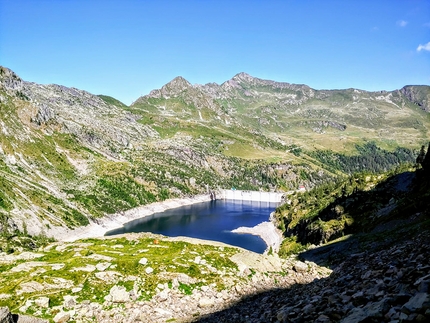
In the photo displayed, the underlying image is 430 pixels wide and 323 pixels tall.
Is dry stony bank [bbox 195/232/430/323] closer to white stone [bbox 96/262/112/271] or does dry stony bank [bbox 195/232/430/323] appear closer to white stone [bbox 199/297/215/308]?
white stone [bbox 199/297/215/308]

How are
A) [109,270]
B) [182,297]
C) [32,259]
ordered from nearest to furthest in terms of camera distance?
1. [182,297]
2. [109,270]
3. [32,259]

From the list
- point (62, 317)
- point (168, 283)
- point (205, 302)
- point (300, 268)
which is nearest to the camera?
Answer: point (62, 317)

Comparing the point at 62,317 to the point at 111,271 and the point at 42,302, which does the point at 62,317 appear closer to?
the point at 42,302

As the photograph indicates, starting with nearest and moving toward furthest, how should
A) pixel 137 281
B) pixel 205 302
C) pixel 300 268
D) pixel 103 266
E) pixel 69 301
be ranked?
pixel 69 301 → pixel 205 302 → pixel 137 281 → pixel 103 266 → pixel 300 268

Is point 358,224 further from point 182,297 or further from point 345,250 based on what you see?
point 182,297

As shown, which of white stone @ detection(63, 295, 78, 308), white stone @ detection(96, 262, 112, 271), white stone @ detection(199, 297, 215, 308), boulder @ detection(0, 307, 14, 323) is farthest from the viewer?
white stone @ detection(96, 262, 112, 271)

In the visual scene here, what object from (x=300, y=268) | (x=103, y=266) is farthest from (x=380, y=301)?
(x=103, y=266)

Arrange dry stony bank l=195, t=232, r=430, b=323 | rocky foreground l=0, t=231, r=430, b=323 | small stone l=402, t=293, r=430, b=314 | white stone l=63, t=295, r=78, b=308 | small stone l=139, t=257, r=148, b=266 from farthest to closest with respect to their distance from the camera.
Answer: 1. small stone l=139, t=257, r=148, b=266
2. white stone l=63, t=295, r=78, b=308
3. rocky foreground l=0, t=231, r=430, b=323
4. dry stony bank l=195, t=232, r=430, b=323
5. small stone l=402, t=293, r=430, b=314

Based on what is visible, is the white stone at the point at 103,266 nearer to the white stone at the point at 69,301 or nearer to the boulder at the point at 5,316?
the white stone at the point at 69,301

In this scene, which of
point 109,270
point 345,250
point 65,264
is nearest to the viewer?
point 109,270

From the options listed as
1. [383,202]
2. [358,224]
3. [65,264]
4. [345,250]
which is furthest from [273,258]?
[383,202]

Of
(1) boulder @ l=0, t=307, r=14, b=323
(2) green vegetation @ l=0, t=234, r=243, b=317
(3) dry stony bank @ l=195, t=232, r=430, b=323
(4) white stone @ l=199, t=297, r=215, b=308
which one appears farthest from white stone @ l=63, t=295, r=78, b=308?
(3) dry stony bank @ l=195, t=232, r=430, b=323

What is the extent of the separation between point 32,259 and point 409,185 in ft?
365

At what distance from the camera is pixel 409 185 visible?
366ft
